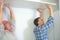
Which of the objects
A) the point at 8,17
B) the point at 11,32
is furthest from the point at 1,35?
the point at 8,17

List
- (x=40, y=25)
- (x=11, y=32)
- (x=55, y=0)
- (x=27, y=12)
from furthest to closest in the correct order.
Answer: (x=55, y=0) < (x=27, y=12) < (x=40, y=25) < (x=11, y=32)

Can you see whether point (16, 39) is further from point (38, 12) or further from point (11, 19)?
point (38, 12)

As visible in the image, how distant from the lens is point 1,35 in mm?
1360

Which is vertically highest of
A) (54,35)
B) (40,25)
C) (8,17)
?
(8,17)

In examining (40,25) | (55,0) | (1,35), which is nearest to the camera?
(1,35)

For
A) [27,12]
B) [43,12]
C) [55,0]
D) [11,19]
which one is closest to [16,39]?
[11,19]

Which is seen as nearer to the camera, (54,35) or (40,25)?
(40,25)

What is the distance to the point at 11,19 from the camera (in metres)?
1.54

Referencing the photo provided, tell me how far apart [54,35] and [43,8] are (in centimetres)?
40

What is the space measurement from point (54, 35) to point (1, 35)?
79cm

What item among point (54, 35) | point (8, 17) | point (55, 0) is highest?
point (55, 0)

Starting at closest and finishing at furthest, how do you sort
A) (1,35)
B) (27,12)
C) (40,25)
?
1. (1,35)
2. (40,25)
3. (27,12)

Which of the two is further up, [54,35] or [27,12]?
[27,12]

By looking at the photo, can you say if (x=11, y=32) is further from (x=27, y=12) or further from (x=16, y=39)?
(x=27, y=12)
